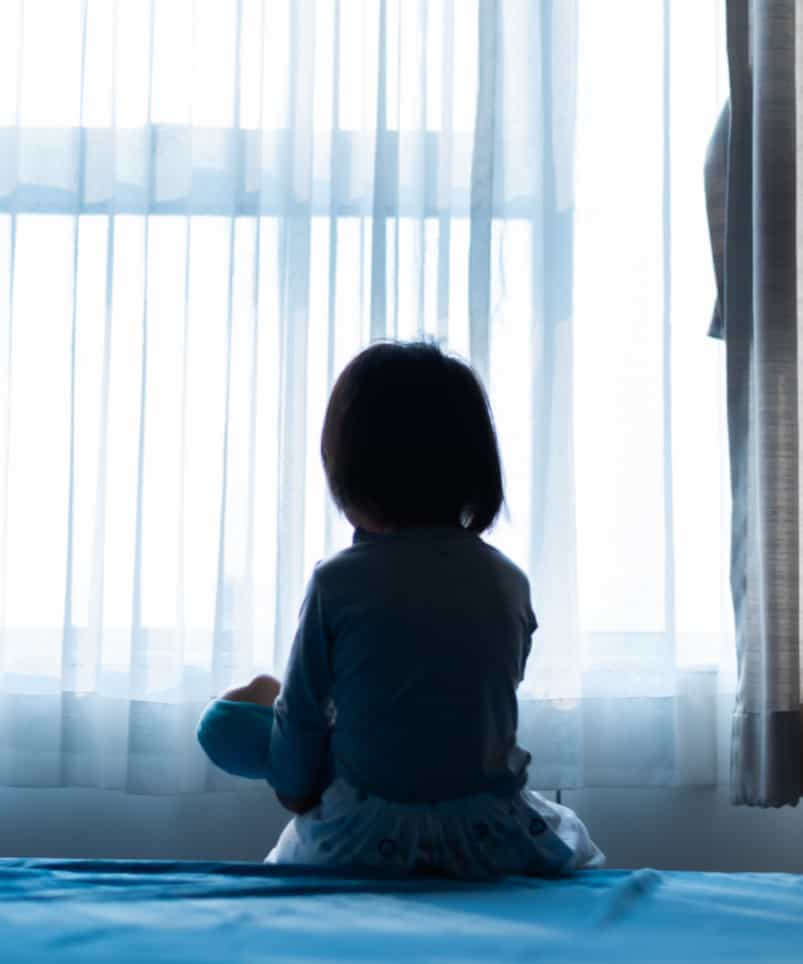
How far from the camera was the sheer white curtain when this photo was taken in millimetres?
1911

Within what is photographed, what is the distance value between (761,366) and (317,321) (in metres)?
0.75

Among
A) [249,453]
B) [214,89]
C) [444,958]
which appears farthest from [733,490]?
[444,958]

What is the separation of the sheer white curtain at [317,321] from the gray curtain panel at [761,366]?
0.20 feet

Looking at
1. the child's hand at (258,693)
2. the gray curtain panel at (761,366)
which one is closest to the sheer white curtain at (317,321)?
the gray curtain panel at (761,366)

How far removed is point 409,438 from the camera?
118 centimetres

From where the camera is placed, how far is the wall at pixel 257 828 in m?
1.96

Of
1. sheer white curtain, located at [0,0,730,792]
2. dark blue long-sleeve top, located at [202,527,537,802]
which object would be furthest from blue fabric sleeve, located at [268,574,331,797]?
sheer white curtain, located at [0,0,730,792]

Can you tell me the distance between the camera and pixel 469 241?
195 cm

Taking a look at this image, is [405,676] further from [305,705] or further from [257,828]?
[257,828]

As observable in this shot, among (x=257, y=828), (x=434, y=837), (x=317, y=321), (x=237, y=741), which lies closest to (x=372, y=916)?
(x=434, y=837)

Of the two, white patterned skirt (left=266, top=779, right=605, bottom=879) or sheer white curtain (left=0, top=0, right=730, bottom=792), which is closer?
white patterned skirt (left=266, top=779, right=605, bottom=879)

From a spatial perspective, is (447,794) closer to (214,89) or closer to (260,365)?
(260,365)

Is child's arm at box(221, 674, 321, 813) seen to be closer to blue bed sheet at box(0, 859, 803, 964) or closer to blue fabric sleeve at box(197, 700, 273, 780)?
blue fabric sleeve at box(197, 700, 273, 780)

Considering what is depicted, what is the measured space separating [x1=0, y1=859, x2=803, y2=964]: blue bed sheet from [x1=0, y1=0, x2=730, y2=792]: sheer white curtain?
0.84 m
